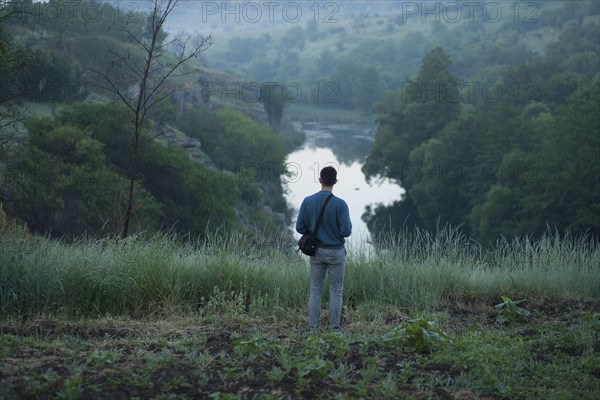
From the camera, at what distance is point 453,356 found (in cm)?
704

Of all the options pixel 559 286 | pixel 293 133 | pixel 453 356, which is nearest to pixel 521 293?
pixel 559 286

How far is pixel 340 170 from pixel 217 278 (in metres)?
68.3

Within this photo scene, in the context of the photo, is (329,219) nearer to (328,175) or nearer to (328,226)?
(328,226)

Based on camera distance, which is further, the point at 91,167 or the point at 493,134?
the point at 493,134

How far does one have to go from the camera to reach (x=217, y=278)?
32.3ft

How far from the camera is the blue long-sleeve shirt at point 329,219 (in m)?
8.05

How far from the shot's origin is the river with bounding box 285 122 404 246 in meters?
67.5

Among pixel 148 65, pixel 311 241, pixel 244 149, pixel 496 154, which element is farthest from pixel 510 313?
pixel 244 149

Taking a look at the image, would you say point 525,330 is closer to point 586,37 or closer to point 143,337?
point 143,337

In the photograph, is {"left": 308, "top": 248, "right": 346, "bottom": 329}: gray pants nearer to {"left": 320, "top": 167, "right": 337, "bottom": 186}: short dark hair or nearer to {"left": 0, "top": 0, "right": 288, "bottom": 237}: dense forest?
{"left": 320, "top": 167, "right": 337, "bottom": 186}: short dark hair

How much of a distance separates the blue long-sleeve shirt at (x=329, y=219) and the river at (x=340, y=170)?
43.9m

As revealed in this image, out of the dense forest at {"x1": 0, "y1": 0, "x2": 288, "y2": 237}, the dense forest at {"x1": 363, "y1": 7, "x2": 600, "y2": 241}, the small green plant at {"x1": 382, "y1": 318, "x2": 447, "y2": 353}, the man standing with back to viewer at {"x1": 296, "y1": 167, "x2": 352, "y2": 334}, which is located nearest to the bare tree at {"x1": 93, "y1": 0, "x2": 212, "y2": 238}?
the man standing with back to viewer at {"x1": 296, "y1": 167, "x2": 352, "y2": 334}

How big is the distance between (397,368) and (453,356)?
636 mm

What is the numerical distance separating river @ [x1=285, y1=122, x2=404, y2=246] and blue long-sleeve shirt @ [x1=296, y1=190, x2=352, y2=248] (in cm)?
4395
